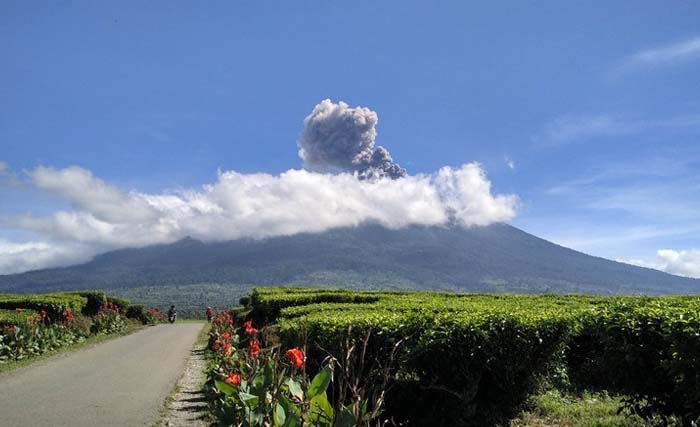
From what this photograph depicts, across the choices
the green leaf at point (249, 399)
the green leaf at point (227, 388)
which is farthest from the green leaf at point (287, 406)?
the green leaf at point (227, 388)

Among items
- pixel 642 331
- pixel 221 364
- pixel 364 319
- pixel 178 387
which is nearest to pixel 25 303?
pixel 178 387

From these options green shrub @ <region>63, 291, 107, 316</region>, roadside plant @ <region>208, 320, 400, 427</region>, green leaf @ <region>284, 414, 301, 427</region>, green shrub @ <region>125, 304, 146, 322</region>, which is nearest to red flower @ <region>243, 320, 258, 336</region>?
roadside plant @ <region>208, 320, 400, 427</region>

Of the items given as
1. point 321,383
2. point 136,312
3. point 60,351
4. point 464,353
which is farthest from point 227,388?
point 136,312

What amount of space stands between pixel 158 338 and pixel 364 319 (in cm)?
1759

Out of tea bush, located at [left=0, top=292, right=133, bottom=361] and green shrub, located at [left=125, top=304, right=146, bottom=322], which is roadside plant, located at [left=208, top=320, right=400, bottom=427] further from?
green shrub, located at [left=125, top=304, right=146, bottom=322]

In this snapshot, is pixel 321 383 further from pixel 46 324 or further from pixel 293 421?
pixel 46 324

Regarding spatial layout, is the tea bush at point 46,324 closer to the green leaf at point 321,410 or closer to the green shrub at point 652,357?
the green leaf at point 321,410

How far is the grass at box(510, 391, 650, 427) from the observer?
7.43 metres

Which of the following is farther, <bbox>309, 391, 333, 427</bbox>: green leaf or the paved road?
the paved road

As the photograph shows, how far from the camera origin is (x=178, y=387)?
10867mm

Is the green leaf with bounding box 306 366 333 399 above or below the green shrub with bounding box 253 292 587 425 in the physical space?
above

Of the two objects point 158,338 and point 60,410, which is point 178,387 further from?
point 158,338

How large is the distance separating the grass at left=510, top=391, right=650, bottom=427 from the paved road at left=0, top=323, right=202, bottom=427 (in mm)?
5656

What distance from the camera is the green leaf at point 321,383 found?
2977 millimetres
